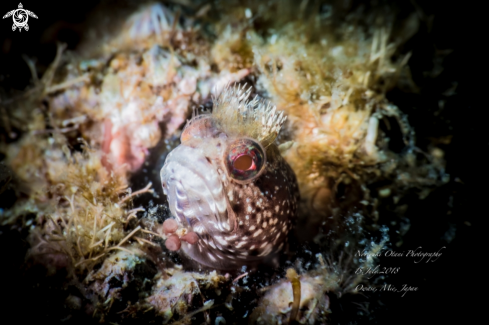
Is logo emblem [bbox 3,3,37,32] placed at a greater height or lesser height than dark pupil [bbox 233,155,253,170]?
greater

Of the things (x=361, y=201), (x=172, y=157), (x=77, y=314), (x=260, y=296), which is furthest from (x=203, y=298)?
(x=361, y=201)

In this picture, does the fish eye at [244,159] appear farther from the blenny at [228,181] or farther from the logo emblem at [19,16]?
the logo emblem at [19,16]

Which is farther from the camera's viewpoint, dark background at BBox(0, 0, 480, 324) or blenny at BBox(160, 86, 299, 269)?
dark background at BBox(0, 0, 480, 324)

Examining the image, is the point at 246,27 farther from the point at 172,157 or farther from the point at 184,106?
the point at 172,157

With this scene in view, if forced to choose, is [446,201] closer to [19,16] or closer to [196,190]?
[196,190]

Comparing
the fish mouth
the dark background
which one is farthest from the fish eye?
the dark background

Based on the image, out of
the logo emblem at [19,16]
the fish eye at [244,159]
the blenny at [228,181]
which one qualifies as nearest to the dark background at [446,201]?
the blenny at [228,181]

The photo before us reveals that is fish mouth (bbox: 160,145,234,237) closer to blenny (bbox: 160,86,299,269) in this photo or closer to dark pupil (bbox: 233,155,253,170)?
blenny (bbox: 160,86,299,269)
